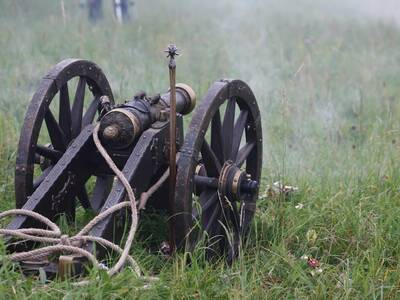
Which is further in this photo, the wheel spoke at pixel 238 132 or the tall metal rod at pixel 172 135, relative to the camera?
the wheel spoke at pixel 238 132

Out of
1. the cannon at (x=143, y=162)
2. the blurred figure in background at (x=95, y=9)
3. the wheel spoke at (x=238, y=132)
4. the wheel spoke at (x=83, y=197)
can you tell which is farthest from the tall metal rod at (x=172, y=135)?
the blurred figure in background at (x=95, y=9)

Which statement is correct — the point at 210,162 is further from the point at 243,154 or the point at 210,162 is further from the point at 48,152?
the point at 48,152

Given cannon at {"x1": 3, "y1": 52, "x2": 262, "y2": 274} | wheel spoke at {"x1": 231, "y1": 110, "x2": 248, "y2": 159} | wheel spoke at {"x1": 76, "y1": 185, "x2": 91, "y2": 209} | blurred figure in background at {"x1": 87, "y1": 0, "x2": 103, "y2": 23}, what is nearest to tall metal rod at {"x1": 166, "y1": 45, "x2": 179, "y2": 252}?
cannon at {"x1": 3, "y1": 52, "x2": 262, "y2": 274}

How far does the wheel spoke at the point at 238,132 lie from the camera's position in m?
3.49

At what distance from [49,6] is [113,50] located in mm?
2597

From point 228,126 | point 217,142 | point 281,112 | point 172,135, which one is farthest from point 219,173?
point 281,112

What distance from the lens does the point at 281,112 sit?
14.2 ft

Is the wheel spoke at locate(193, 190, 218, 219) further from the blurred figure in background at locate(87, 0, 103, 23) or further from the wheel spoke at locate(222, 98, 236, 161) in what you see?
the blurred figure in background at locate(87, 0, 103, 23)

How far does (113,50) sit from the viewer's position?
24.7 feet

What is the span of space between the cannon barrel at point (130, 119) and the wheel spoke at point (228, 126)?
1.03ft

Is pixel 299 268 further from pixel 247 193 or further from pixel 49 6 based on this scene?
pixel 49 6

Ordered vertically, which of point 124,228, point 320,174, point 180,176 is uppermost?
point 180,176

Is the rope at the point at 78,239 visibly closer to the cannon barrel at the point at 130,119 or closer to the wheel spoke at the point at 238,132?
the cannon barrel at the point at 130,119

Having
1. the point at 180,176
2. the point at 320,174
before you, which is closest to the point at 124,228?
the point at 180,176
